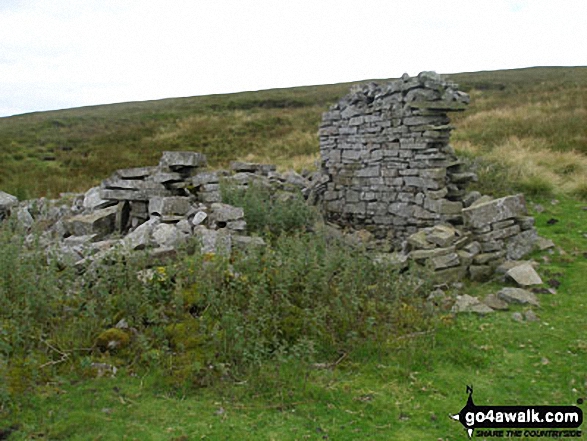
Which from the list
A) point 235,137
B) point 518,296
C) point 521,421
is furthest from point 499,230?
point 235,137

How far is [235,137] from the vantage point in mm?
29719

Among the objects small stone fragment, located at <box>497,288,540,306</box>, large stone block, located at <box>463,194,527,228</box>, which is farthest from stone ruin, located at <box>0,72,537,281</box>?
small stone fragment, located at <box>497,288,540,306</box>

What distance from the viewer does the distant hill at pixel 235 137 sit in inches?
669

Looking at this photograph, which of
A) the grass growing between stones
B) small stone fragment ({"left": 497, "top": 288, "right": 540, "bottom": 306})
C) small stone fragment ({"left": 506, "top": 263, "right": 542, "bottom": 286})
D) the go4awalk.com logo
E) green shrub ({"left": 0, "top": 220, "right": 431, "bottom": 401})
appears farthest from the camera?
small stone fragment ({"left": 506, "top": 263, "right": 542, "bottom": 286})

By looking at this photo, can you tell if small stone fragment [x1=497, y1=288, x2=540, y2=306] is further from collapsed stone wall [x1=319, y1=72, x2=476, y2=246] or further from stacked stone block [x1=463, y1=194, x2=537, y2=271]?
collapsed stone wall [x1=319, y1=72, x2=476, y2=246]

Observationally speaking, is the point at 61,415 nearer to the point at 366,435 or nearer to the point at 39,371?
the point at 39,371

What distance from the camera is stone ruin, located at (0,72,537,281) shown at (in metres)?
8.18

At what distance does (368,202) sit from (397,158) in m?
1.22

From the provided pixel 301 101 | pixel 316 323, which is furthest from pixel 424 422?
pixel 301 101

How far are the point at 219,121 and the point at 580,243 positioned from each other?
27980 millimetres

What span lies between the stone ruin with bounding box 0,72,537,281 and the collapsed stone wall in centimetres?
2

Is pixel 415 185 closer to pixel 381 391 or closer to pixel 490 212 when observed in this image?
pixel 490 212

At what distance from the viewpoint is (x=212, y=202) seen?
9320 millimetres

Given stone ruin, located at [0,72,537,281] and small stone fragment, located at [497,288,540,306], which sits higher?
stone ruin, located at [0,72,537,281]
